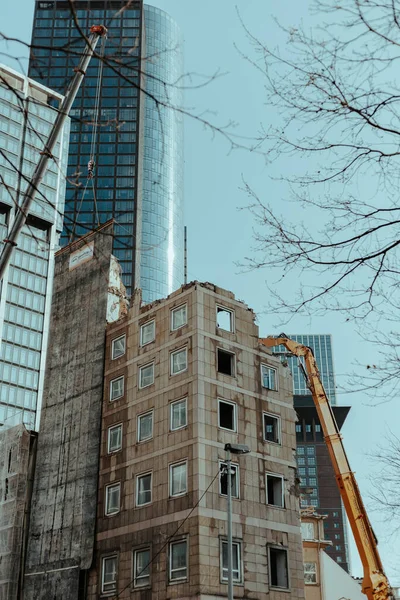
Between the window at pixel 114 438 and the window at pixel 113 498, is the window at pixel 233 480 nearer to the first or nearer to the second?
the window at pixel 113 498

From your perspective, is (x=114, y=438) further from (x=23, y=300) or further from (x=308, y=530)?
(x=23, y=300)

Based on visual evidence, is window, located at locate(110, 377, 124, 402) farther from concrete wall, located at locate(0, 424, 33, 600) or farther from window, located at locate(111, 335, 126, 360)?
concrete wall, located at locate(0, 424, 33, 600)

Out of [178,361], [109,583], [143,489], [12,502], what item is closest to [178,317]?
[178,361]

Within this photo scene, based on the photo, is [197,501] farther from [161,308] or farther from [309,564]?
[309,564]

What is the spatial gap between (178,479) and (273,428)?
7.49 m

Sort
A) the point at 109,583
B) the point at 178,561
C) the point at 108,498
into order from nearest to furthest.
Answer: the point at 178,561
the point at 109,583
the point at 108,498

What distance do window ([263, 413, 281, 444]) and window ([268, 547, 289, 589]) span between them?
19.1 ft

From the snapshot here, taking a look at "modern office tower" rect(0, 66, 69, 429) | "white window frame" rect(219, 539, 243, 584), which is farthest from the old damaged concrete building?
"modern office tower" rect(0, 66, 69, 429)

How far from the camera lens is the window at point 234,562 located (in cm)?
3678

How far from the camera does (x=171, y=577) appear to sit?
37.0 m

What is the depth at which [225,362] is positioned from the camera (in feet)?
142

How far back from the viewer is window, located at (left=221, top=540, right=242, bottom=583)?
36.8 metres

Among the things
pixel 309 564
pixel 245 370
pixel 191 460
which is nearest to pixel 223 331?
pixel 245 370

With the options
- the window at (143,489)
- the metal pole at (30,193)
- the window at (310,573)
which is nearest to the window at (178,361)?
the window at (143,489)
